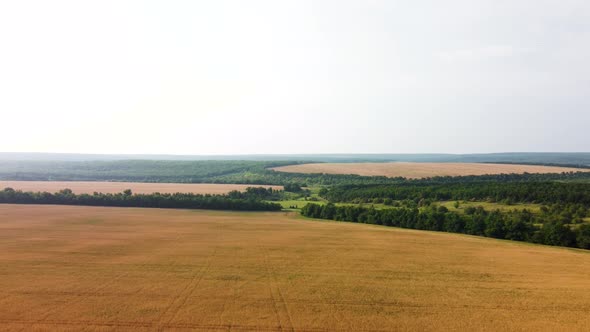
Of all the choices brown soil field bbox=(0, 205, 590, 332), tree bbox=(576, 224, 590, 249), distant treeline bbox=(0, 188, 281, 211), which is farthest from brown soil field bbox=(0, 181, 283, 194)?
tree bbox=(576, 224, 590, 249)

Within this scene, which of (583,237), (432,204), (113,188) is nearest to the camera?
(583,237)

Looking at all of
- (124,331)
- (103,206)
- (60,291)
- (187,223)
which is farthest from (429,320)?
(103,206)

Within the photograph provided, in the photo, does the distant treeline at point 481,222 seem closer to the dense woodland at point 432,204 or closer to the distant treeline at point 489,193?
the dense woodland at point 432,204

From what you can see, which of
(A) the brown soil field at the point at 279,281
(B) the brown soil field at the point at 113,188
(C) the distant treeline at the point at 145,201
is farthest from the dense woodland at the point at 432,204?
(B) the brown soil field at the point at 113,188

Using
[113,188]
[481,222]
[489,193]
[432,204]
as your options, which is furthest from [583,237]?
[113,188]

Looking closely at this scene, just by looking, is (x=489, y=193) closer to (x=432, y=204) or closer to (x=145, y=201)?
(x=432, y=204)
